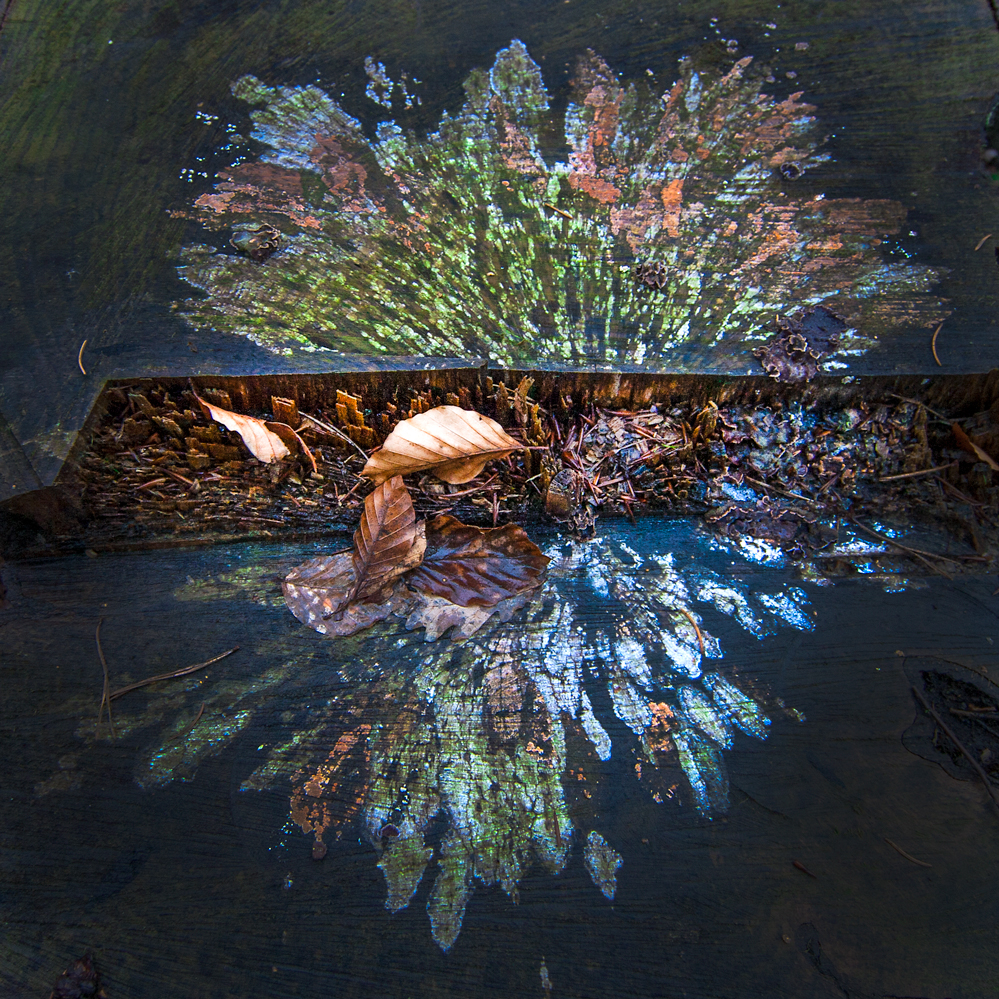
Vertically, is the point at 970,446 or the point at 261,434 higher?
the point at 261,434

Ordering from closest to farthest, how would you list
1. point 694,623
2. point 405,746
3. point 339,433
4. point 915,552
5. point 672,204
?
point 405,746, point 694,623, point 915,552, point 339,433, point 672,204

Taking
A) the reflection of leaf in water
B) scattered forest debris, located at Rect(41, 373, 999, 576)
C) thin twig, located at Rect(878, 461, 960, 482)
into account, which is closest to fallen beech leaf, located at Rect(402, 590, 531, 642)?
the reflection of leaf in water

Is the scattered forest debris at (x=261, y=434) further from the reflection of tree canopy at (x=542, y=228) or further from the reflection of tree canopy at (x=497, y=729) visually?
the reflection of tree canopy at (x=497, y=729)

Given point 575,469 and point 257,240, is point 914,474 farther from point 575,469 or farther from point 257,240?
point 257,240

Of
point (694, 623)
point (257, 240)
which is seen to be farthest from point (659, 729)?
point (257, 240)

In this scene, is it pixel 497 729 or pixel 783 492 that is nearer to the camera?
pixel 497 729

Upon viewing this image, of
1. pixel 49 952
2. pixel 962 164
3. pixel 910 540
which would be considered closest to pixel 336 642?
pixel 49 952

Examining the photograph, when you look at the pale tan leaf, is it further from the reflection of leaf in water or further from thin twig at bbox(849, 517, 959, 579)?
thin twig at bbox(849, 517, 959, 579)
